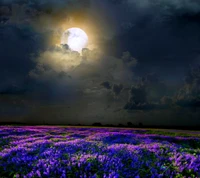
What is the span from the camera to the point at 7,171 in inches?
253

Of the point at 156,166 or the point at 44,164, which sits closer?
the point at 44,164

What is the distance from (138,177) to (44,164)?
2.76 m

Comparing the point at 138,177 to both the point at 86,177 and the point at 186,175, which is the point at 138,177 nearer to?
the point at 86,177

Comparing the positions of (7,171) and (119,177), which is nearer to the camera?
(119,177)

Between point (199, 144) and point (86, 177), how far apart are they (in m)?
16.7

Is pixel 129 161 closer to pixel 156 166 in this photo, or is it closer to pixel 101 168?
pixel 156 166

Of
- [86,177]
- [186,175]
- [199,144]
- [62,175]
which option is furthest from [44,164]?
[199,144]

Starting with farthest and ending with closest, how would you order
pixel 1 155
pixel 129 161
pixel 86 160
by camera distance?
pixel 1 155 → pixel 129 161 → pixel 86 160

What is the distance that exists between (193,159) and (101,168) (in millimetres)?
3744

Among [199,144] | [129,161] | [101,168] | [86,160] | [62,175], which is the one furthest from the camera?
[199,144]

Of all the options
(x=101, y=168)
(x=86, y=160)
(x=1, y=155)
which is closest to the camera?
(x=101, y=168)

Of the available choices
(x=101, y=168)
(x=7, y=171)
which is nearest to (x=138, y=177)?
(x=101, y=168)

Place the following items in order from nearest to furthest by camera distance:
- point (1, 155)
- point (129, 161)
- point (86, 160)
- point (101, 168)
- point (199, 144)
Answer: point (101, 168), point (86, 160), point (129, 161), point (1, 155), point (199, 144)

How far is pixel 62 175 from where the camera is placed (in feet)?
17.7
